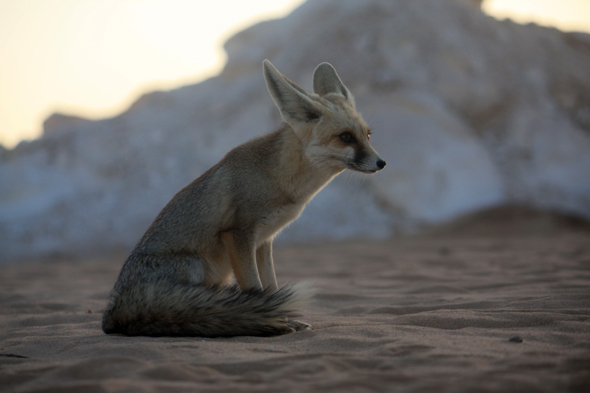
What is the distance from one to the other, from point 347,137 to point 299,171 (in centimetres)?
39

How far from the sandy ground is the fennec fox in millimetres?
124

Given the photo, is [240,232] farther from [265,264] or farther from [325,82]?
[325,82]

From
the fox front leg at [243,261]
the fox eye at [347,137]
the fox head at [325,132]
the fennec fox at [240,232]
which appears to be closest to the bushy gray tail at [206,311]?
the fennec fox at [240,232]

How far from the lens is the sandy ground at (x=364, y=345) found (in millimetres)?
1540

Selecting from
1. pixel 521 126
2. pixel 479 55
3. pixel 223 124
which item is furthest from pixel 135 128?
pixel 521 126

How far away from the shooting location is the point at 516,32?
12.3 metres

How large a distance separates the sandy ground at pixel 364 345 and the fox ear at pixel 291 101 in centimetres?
128

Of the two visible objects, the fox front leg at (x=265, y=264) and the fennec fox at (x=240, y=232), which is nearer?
the fennec fox at (x=240, y=232)

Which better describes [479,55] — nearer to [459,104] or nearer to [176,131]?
[459,104]

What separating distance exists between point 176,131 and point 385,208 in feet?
17.8

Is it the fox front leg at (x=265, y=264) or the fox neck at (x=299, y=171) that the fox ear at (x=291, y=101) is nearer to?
the fox neck at (x=299, y=171)

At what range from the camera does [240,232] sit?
273 centimetres

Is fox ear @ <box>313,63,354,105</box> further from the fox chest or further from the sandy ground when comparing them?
the sandy ground

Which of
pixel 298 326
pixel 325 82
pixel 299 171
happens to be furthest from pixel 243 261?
pixel 325 82
